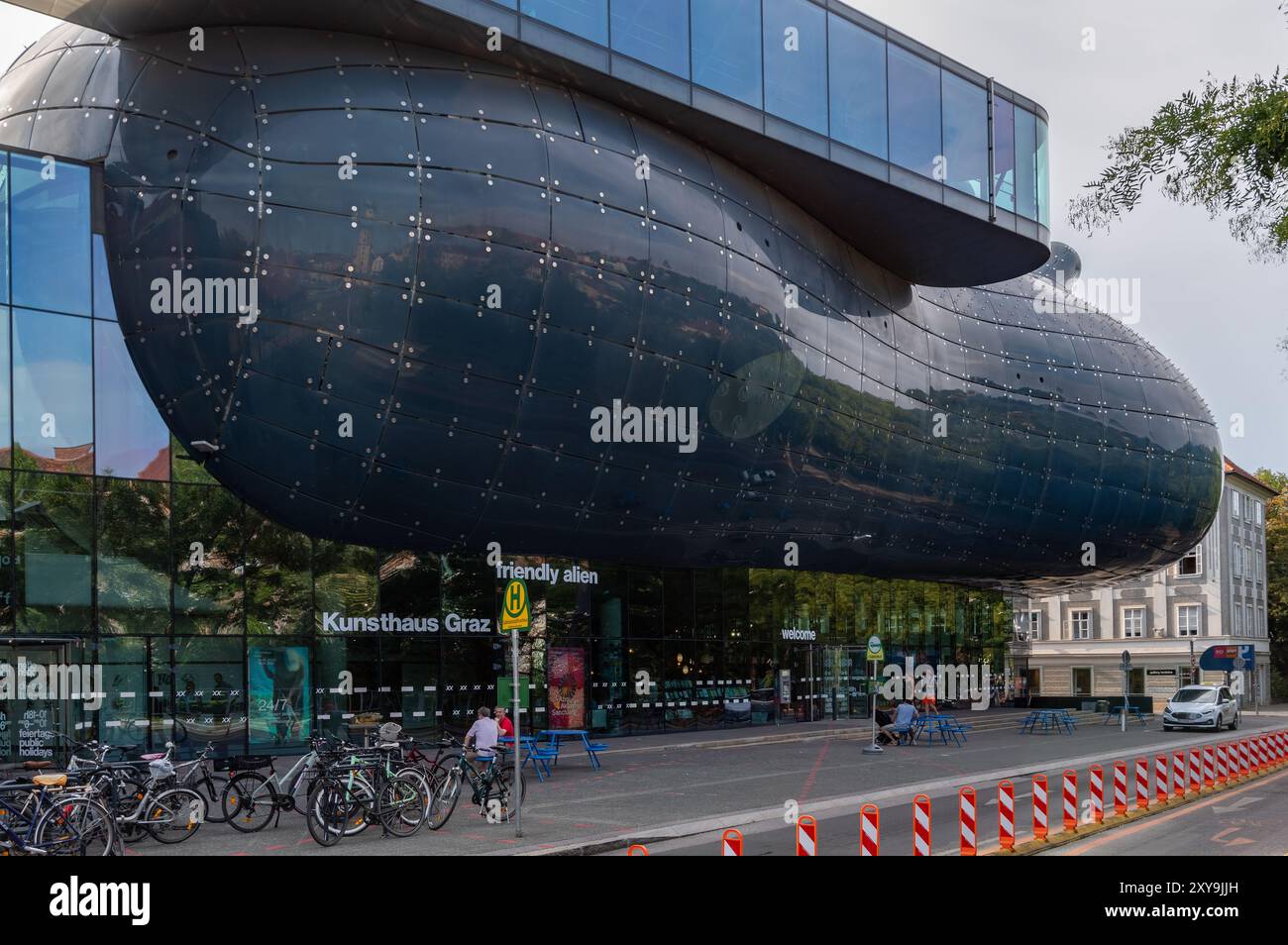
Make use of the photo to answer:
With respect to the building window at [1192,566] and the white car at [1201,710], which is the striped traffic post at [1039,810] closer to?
the white car at [1201,710]

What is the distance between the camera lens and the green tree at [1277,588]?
80188mm

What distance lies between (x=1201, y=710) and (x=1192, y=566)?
34828 mm

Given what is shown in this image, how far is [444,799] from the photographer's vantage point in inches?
597

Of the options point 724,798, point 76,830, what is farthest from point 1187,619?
point 76,830

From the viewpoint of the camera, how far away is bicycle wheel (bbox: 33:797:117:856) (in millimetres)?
11414

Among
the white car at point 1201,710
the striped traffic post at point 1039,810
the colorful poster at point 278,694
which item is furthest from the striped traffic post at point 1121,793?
the white car at point 1201,710

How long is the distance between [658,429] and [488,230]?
5.11 m

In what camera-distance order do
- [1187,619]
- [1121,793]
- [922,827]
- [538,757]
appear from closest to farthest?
[922,827]
[1121,793]
[538,757]
[1187,619]

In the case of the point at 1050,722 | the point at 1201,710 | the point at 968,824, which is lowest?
the point at 1050,722

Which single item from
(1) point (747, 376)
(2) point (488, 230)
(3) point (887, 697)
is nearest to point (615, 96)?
(2) point (488, 230)

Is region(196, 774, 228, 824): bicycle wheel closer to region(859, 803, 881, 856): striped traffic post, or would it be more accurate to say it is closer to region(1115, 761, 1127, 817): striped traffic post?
region(859, 803, 881, 856): striped traffic post

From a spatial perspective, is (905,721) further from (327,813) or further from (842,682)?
(327,813)

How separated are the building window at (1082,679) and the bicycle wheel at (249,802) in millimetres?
66360

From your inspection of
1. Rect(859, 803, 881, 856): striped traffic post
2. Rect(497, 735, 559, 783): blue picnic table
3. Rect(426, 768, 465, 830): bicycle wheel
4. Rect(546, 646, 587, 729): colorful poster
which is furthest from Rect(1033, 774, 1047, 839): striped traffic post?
Rect(546, 646, 587, 729): colorful poster
